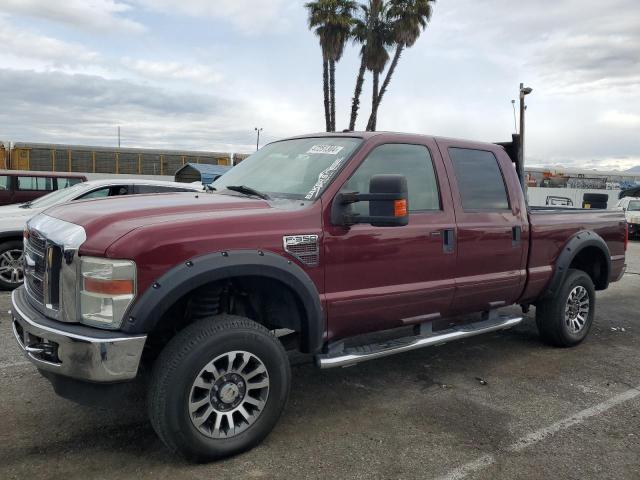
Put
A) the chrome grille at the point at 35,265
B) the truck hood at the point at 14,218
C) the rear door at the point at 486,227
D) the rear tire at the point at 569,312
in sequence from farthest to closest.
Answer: the truck hood at the point at 14,218 → the rear tire at the point at 569,312 → the rear door at the point at 486,227 → the chrome grille at the point at 35,265

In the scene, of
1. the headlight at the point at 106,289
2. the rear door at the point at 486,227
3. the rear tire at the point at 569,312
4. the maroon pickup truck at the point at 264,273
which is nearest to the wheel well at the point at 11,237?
the maroon pickup truck at the point at 264,273

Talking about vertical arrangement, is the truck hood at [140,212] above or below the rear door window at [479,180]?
below

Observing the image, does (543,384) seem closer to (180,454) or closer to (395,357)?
(395,357)

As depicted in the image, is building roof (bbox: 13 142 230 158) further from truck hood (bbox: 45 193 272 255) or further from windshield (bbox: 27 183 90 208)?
truck hood (bbox: 45 193 272 255)

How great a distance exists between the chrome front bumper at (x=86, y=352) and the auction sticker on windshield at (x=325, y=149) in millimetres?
1819

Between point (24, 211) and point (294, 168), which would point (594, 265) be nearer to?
point (294, 168)

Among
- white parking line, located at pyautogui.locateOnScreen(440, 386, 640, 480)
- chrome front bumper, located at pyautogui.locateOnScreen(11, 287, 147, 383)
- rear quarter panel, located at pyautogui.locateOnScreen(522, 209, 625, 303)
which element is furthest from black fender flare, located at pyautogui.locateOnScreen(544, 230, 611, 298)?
chrome front bumper, located at pyautogui.locateOnScreen(11, 287, 147, 383)

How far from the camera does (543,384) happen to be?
14.9 ft

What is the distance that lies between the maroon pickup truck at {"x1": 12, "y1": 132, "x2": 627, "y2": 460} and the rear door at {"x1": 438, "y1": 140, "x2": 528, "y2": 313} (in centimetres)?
1

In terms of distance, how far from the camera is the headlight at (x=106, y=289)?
2.84 meters

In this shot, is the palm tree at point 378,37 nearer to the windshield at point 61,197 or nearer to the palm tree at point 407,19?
the palm tree at point 407,19

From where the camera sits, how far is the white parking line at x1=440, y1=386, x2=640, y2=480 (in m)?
3.14

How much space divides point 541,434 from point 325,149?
237 centimetres

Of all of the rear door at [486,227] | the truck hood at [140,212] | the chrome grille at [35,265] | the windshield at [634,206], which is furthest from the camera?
the windshield at [634,206]
